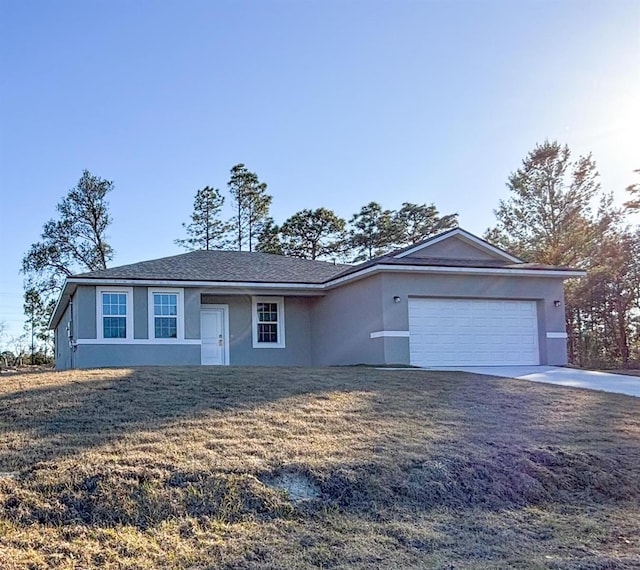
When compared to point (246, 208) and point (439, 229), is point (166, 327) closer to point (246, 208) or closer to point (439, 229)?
point (246, 208)

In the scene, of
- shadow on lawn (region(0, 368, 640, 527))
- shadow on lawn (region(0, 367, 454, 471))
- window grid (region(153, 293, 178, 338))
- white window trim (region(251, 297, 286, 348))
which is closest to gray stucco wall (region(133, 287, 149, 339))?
window grid (region(153, 293, 178, 338))

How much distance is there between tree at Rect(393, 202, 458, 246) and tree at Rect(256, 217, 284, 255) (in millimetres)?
7291

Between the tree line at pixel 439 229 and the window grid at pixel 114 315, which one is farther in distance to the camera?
the tree line at pixel 439 229

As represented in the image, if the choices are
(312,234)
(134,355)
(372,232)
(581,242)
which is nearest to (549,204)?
(581,242)

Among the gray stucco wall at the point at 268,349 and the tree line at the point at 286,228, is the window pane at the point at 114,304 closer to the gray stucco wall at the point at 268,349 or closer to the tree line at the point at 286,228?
the gray stucco wall at the point at 268,349

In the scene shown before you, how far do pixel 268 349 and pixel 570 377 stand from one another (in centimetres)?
870

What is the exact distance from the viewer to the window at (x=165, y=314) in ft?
58.5

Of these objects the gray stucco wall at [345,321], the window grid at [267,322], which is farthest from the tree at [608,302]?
the window grid at [267,322]

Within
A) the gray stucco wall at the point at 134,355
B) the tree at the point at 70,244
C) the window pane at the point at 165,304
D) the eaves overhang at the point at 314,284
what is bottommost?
the gray stucco wall at the point at 134,355

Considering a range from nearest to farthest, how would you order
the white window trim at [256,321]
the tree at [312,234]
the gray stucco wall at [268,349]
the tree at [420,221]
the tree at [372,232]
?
the gray stucco wall at [268,349], the white window trim at [256,321], the tree at [312,234], the tree at [372,232], the tree at [420,221]

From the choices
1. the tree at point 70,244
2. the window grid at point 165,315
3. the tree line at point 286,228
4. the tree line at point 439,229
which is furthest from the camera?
the tree line at point 286,228

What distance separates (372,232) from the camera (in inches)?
1559

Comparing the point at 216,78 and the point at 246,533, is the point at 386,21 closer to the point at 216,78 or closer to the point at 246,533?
the point at 216,78

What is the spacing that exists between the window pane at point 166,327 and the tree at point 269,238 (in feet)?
66.0
